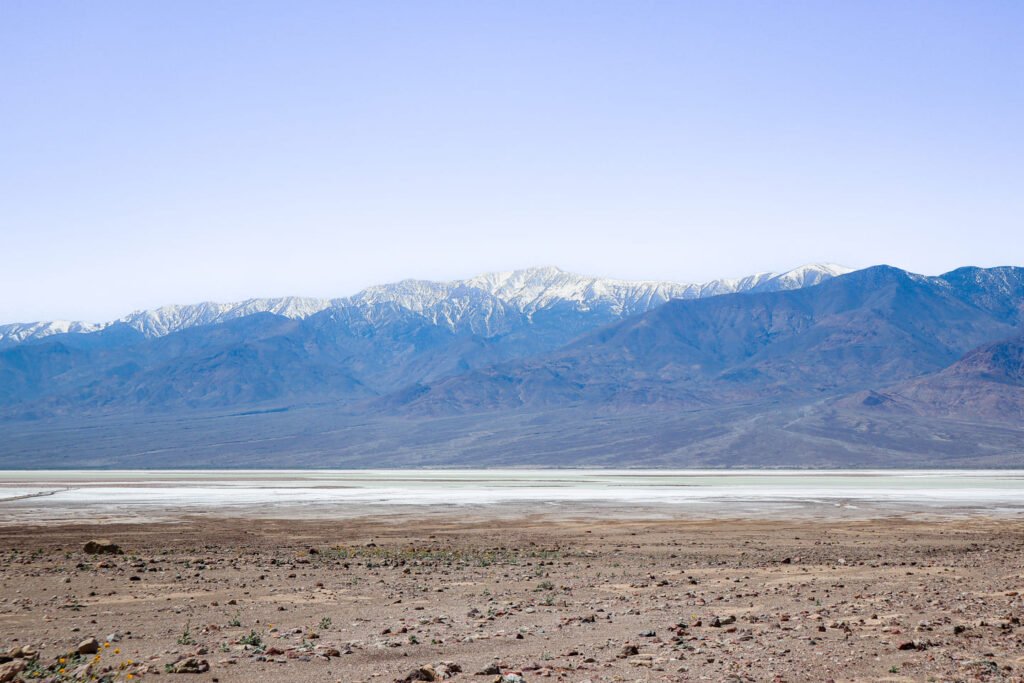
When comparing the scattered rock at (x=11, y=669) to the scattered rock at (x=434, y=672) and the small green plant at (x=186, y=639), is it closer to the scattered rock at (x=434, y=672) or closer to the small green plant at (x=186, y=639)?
the small green plant at (x=186, y=639)

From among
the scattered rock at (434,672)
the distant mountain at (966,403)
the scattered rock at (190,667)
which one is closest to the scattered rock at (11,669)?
the scattered rock at (190,667)

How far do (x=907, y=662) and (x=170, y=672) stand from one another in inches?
352

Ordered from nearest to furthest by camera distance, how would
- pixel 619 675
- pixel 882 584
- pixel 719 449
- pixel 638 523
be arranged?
pixel 619 675, pixel 882 584, pixel 638 523, pixel 719 449

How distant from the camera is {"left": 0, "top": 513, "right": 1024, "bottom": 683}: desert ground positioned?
12.7m

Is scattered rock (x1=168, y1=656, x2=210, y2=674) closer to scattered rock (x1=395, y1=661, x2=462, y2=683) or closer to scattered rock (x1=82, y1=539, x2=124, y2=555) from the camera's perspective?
scattered rock (x1=395, y1=661, x2=462, y2=683)

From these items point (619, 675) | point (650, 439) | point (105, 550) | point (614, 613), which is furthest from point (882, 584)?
point (650, 439)

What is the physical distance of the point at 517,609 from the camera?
18094 millimetres

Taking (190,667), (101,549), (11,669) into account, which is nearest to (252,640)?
(190,667)

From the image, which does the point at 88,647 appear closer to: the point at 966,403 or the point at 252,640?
the point at 252,640

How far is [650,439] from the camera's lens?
176 metres

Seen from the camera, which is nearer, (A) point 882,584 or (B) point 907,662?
(B) point 907,662

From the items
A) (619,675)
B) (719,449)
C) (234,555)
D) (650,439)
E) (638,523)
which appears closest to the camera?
(619,675)

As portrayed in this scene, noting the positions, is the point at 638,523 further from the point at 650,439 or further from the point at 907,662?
the point at 650,439

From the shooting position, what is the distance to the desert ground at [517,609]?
41.8 ft
